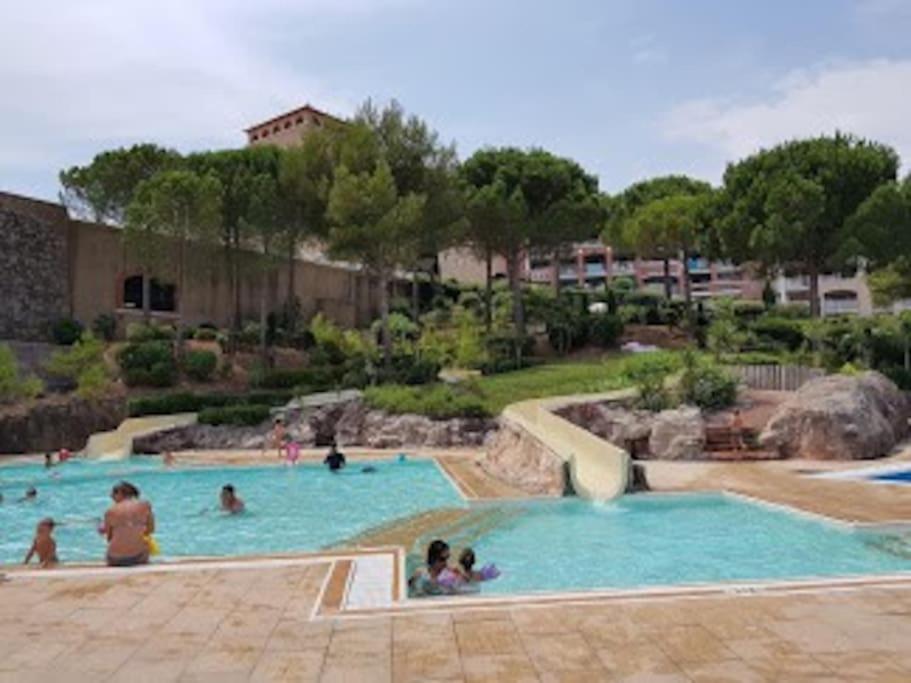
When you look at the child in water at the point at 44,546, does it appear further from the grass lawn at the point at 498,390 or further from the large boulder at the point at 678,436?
the grass lawn at the point at 498,390

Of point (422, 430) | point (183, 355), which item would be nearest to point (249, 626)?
point (422, 430)

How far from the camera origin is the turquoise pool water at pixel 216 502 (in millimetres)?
13773

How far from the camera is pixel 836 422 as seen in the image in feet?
62.2

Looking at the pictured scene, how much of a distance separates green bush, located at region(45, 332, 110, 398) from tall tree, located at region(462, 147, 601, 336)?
756 inches

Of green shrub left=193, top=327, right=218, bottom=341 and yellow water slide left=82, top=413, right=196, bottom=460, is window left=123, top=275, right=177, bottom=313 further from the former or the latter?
yellow water slide left=82, top=413, right=196, bottom=460

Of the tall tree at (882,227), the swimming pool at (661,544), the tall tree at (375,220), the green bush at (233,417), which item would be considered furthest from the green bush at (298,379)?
the tall tree at (882,227)

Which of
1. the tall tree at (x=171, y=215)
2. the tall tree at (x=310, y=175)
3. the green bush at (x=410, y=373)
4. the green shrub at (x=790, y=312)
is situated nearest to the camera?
the green bush at (x=410, y=373)

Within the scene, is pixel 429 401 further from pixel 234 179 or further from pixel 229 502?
pixel 234 179

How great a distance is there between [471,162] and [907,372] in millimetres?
23866

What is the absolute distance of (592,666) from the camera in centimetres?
501

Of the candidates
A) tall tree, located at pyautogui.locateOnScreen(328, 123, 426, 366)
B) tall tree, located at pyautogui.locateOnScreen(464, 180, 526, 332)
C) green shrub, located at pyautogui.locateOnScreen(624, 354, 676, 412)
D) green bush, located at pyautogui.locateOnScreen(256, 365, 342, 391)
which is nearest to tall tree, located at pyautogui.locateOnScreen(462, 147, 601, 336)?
tall tree, located at pyautogui.locateOnScreen(464, 180, 526, 332)

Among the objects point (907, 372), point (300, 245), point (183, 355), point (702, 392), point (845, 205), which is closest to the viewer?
point (702, 392)

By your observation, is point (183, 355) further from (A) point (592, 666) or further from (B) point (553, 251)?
(A) point (592, 666)

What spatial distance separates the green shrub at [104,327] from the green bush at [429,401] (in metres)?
15.3
